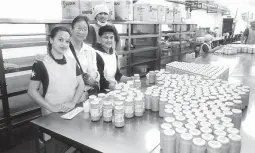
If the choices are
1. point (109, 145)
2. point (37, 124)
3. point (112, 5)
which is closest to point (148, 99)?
point (109, 145)

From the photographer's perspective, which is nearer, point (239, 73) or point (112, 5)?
point (239, 73)

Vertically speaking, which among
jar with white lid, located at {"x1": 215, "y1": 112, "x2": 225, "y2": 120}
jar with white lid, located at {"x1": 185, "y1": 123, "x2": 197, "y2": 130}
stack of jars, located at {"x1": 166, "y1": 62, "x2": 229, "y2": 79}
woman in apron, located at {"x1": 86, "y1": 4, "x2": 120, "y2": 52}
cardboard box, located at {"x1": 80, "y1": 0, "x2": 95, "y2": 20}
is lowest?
jar with white lid, located at {"x1": 185, "y1": 123, "x2": 197, "y2": 130}

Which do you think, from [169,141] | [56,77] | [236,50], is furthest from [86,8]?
[236,50]

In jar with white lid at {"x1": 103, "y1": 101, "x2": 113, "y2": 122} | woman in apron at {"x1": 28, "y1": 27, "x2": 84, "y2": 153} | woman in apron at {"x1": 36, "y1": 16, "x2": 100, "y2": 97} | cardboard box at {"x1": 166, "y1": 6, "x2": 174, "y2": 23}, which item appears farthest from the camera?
cardboard box at {"x1": 166, "y1": 6, "x2": 174, "y2": 23}

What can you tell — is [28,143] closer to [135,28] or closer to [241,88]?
[241,88]

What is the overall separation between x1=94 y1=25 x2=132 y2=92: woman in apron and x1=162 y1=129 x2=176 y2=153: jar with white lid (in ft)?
4.13

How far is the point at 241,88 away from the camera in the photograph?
170cm

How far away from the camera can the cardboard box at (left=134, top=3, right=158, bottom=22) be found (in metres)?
4.32

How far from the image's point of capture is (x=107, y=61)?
2393 mm

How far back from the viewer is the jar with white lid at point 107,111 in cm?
134

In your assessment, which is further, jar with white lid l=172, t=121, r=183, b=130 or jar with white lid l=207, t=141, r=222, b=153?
jar with white lid l=172, t=121, r=183, b=130

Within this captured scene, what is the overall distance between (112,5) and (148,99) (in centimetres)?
231

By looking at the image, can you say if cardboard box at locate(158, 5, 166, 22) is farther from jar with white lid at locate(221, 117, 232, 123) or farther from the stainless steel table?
jar with white lid at locate(221, 117, 232, 123)

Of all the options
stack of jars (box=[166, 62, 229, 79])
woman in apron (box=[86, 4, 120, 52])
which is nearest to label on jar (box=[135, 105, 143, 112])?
stack of jars (box=[166, 62, 229, 79])
